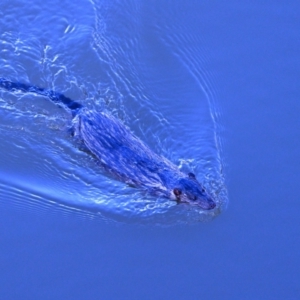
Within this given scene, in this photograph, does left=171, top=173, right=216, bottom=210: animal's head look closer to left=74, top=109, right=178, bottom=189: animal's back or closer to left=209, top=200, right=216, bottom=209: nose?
left=209, top=200, right=216, bottom=209: nose

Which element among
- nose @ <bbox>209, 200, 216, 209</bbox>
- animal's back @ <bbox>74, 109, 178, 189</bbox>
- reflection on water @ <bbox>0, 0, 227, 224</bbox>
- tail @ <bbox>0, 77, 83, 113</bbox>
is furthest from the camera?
tail @ <bbox>0, 77, 83, 113</bbox>

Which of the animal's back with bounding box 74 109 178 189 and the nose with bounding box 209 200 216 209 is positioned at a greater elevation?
the animal's back with bounding box 74 109 178 189

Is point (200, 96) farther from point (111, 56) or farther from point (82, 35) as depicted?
point (82, 35)

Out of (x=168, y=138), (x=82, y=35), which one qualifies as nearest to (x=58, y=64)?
(x=82, y=35)

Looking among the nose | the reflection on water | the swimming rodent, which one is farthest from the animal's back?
the nose

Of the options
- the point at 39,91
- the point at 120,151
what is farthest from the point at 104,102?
the point at 120,151

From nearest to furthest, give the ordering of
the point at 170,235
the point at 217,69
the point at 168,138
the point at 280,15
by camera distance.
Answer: the point at 170,235 < the point at 168,138 < the point at 217,69 < the point at 280,15
